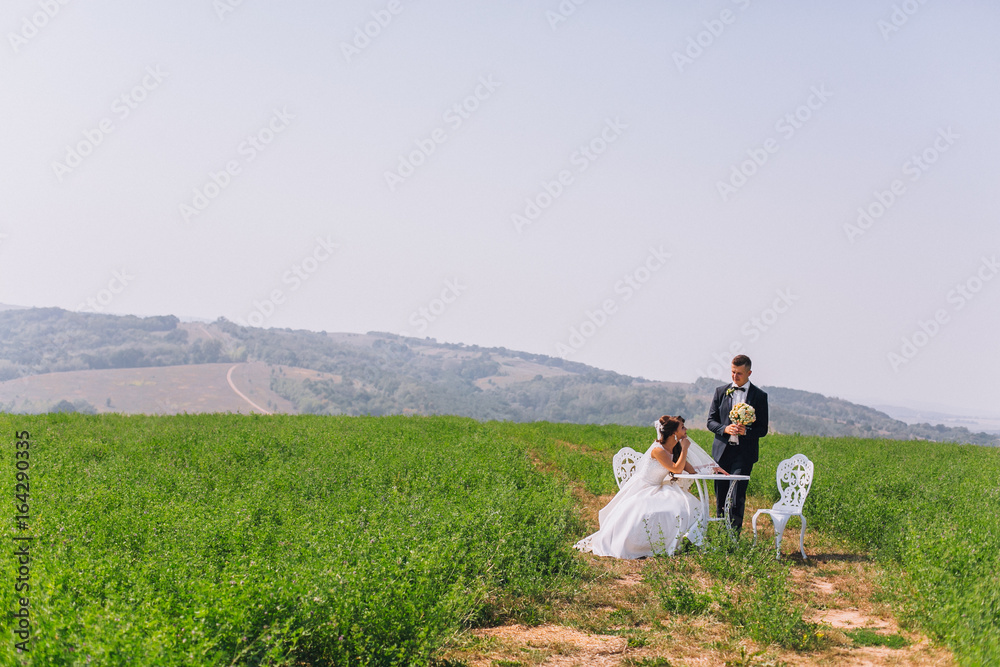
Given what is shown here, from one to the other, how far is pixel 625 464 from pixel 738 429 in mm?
2075

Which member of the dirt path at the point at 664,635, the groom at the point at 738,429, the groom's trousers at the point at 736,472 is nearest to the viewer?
the dirt path at the point at 664,635

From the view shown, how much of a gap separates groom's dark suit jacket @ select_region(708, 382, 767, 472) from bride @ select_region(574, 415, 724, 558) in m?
0.35

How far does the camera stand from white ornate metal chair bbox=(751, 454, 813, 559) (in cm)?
812

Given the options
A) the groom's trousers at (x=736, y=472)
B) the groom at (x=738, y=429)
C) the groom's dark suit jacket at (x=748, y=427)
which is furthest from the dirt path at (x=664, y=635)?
the groom's dark suit jacket at (x=748, y=427)

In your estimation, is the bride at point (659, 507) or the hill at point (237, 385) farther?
the hill at point (237, 385)

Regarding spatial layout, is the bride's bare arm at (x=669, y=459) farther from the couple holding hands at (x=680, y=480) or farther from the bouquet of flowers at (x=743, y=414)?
the bouquet of flowers at (x=743, y=414)

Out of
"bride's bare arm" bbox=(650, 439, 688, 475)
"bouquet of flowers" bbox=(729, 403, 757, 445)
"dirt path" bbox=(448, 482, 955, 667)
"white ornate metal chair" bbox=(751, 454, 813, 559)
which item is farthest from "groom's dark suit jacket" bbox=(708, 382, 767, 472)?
"dirt path" bbox=(448, 482, 955, 667)

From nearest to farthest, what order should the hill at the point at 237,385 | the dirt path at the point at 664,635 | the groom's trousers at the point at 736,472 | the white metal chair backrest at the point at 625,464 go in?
the dirt path at the point at 664,635, the groom's trousers at the point at 736,472, the white metal chair backrest at the point at 625,464, the hill at the point at 237,385

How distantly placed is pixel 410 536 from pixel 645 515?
12.7 ft

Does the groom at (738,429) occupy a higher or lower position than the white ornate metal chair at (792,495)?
higher

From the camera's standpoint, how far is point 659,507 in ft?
27.0

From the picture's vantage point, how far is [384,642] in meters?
4.29

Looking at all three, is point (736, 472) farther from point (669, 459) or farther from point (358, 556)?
point (358, 556)

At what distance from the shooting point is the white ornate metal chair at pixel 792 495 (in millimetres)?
8125
